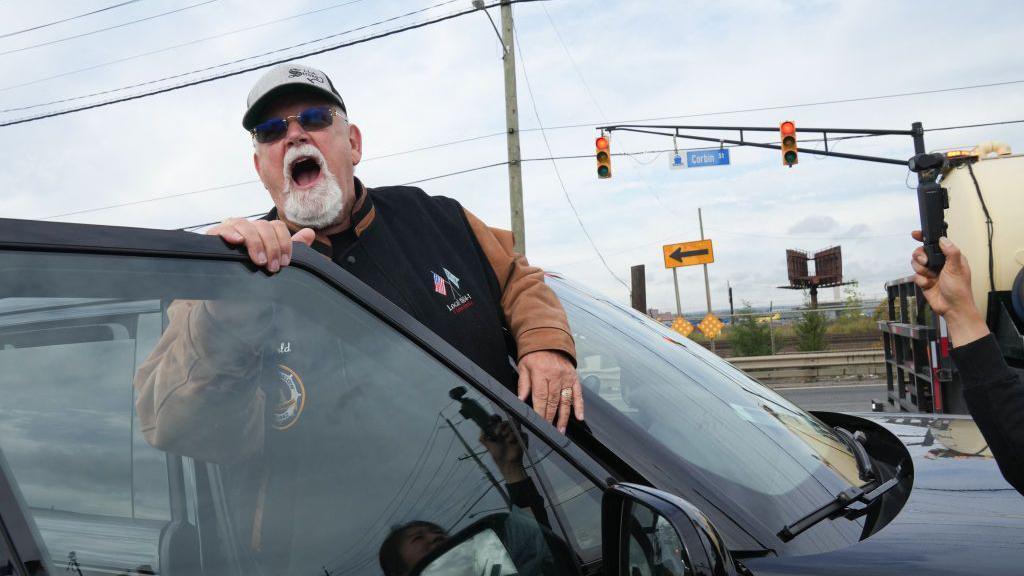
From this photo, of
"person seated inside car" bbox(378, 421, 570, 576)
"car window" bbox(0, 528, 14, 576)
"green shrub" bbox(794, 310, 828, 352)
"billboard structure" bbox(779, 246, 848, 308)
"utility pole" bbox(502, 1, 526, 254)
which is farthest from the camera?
"billboard structure" bbox(779, 246, 848, 308)

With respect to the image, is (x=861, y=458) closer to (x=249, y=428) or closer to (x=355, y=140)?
(x=249, y=428)

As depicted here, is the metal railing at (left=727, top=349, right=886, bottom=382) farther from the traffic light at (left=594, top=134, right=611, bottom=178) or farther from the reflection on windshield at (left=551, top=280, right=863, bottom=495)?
the reflection on windshield at (left=551, top=280, right=863, bottom=495)

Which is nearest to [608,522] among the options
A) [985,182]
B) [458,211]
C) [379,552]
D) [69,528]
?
[379,552]

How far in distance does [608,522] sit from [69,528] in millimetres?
742

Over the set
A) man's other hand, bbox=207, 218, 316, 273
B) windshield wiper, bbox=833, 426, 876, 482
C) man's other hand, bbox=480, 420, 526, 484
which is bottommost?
windshield wiper, bbox=833, 426, 876, 482

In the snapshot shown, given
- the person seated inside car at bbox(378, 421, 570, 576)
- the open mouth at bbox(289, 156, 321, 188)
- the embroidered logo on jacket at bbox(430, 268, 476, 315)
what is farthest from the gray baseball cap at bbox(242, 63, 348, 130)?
the person seated inside car at bbox(378, 421, 570, 576)

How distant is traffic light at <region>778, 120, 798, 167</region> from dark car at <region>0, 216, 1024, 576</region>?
15867 mm

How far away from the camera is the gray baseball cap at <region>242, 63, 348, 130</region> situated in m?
2.15

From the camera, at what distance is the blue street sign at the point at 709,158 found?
17.5 metres

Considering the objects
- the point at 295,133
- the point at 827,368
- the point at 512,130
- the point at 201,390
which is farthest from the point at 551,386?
the point at 827,368

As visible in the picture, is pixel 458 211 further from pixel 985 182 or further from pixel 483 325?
pixel 985 182

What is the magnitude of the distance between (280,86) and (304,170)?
227 millimetres

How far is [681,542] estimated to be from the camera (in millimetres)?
1080

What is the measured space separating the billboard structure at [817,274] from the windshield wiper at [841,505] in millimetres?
50796
